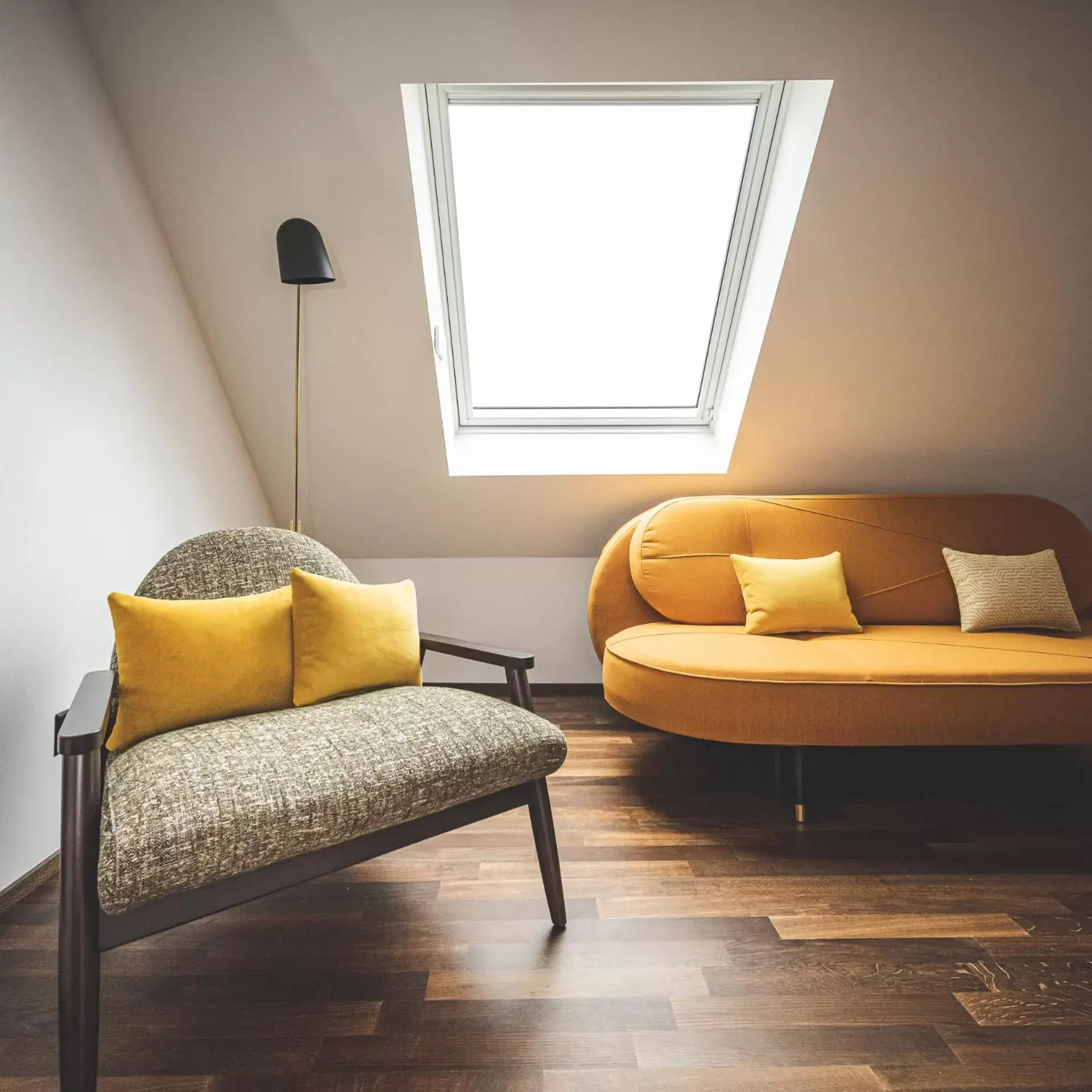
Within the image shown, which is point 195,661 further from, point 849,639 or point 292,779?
point 849,639

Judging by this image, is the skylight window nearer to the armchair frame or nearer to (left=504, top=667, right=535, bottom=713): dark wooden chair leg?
(left=504, top=667, right=535, bottom=713): dark wooden chair leg

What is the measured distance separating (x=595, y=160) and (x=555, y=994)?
2.53m

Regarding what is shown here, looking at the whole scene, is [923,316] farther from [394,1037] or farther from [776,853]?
[394,1037]

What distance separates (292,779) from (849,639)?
6.18 ft

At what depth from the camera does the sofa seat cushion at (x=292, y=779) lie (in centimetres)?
115

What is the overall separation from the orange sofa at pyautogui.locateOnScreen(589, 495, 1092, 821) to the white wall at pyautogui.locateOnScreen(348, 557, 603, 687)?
0.53 m

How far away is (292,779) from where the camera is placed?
4.29 feet

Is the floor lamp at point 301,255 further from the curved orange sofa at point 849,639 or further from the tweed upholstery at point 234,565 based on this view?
the curved orange sofa at point 849,639

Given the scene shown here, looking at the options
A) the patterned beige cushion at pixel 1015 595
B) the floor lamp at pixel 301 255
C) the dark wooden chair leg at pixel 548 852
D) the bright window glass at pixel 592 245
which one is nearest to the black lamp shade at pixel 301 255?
the floor lamp at pixel 301 255

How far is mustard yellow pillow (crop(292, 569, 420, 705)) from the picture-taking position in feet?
5.76

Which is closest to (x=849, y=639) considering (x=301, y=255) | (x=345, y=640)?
(x=345, y=640)

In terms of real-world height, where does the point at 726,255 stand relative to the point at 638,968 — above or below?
above

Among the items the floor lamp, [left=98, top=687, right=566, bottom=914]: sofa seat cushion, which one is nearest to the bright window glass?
the floor lamp

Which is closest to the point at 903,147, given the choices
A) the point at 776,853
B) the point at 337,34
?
the point at 337,34
